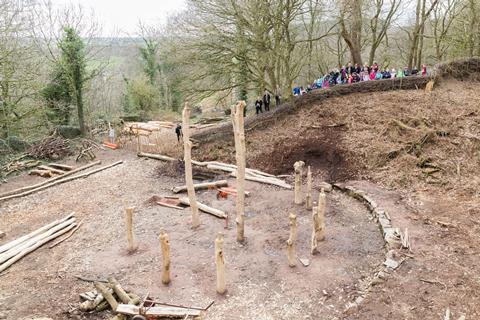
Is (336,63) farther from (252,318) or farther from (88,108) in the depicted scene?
(252,318)

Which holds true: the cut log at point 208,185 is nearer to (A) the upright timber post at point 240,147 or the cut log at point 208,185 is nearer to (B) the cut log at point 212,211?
(B) the cut log at point 212,211

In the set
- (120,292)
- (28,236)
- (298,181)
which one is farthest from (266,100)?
(120,292)

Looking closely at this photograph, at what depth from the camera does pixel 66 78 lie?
20359 mm

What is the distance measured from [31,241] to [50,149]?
862 centimetres

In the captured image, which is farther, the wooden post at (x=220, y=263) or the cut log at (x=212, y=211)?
the cut log at (x=212, y=211)

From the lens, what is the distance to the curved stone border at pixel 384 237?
288 inches

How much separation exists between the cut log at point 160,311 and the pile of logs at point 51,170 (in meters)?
10.0

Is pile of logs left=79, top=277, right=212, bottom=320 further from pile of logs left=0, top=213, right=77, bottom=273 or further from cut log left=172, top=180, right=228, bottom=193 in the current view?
cut log left=172, top=180, right=228, bottom=193

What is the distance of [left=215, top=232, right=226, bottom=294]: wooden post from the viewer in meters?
7.19

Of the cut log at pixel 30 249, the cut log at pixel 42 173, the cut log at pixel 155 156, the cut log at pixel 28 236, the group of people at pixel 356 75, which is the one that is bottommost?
the cut log at pixel 30 249

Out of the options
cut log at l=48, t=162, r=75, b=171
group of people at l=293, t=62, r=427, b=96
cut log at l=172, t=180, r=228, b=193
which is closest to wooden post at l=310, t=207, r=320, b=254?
cut log at l=172, t=180, r=228, b=193

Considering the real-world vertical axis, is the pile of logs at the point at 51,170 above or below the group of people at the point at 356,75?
below

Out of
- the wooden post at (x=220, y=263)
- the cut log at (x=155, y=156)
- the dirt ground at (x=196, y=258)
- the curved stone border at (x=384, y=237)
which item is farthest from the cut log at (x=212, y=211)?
the cut log at (x=155, y=156)

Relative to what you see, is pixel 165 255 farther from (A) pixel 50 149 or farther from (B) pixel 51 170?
(A) pixel 50 149
